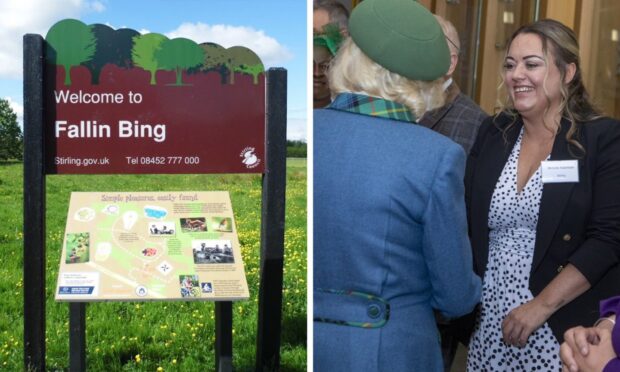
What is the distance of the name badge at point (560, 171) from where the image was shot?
176 centimetres

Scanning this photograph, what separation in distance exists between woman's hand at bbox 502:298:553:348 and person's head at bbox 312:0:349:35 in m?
0.96

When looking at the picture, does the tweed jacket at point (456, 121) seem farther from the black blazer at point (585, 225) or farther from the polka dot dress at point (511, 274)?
the black blazer at point (585, 225)

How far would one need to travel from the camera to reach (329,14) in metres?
2.25

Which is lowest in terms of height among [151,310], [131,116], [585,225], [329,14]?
[151,310]

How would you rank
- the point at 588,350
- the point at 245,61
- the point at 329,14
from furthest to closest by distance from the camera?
the point at 245,61 < the point at 329,14 < the point at 588,350

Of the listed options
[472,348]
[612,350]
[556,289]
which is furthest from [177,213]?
[612,350]

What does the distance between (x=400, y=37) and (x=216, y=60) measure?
1229 millimetres

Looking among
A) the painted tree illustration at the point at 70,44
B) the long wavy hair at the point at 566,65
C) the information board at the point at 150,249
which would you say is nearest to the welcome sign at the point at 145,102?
the painted tree illustration at the point at 70,44

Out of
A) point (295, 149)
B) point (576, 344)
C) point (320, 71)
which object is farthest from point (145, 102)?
point (576, 344)

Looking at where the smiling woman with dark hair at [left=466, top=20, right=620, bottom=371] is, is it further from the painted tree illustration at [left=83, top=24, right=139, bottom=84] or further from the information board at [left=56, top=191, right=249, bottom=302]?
the painted tree illustration at [left=83, top=24, right=139, bottom=84]

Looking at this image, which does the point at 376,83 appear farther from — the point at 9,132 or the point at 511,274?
the point at 9,132

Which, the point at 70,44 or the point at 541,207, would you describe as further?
the point at 70,44

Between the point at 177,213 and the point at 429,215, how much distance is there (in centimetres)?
124

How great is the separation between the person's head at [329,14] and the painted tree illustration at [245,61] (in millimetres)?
283
